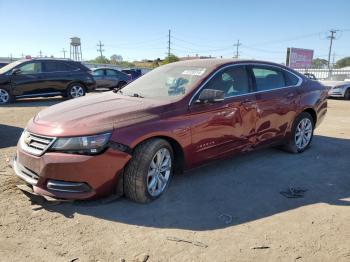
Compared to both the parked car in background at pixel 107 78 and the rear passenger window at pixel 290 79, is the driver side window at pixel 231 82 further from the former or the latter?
the parked car in background at pixel 107 78

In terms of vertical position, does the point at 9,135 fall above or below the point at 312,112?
below

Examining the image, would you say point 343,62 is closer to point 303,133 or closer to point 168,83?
point 303,133

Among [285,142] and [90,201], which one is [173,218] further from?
[285,142]

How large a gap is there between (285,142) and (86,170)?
3.73 m

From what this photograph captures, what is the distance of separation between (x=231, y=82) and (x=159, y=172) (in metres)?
1.77

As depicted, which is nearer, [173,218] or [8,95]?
[173,218]

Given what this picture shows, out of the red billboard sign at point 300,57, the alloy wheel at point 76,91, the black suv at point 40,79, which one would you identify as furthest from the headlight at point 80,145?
the red billboard sign at point 300,57

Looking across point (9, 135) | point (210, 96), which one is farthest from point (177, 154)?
point (9, 135)

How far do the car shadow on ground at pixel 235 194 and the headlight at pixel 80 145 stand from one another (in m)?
0.65

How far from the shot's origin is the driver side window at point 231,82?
509 centimetres

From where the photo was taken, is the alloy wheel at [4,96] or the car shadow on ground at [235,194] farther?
the alloy wheel at [4,96]

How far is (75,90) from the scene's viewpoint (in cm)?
1499

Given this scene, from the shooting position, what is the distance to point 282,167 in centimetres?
574

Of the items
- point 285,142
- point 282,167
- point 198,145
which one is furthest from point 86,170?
point 285,142
